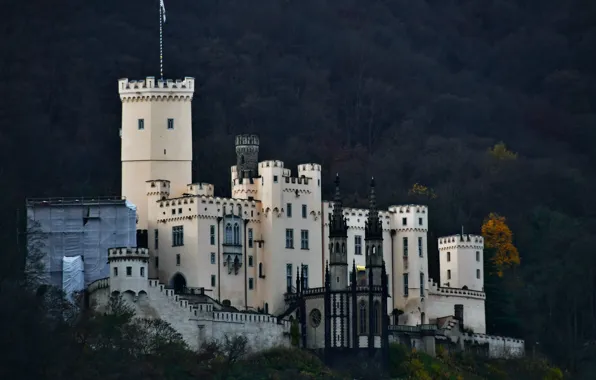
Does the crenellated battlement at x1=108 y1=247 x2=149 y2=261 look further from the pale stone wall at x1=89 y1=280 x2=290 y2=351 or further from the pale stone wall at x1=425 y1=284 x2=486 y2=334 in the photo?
the pale stone wall at x1=425 y1=284 x2=486 y2=334

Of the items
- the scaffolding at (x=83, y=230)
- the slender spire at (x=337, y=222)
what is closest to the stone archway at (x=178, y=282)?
the scaffolding at (x=83, y=230)

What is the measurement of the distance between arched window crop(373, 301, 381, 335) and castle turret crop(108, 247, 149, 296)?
34.0ft

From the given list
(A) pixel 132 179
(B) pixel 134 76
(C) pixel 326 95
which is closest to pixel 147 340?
(A) pixel 132 179

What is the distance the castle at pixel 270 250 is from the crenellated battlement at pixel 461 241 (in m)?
2.88

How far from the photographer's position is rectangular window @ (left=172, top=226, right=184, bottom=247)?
152m

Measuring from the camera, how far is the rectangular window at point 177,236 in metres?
152

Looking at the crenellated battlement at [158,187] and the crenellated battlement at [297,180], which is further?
the crenellated battlement at [297,180]

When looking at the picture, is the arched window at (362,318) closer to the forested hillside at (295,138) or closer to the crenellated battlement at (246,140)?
the crenellated battlement at (246,140)

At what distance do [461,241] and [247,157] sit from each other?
37.9 ft

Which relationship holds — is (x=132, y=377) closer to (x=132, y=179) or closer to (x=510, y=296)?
(x=132, y=179)

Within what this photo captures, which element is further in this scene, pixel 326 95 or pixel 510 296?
pixel 326 95

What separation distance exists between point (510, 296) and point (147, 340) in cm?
2624

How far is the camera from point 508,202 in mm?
178875

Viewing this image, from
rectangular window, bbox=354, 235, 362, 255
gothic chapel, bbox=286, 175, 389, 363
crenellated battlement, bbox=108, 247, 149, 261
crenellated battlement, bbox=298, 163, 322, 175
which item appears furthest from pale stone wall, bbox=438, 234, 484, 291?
crenellated battlement, bbox=108, 247, 149, 261
